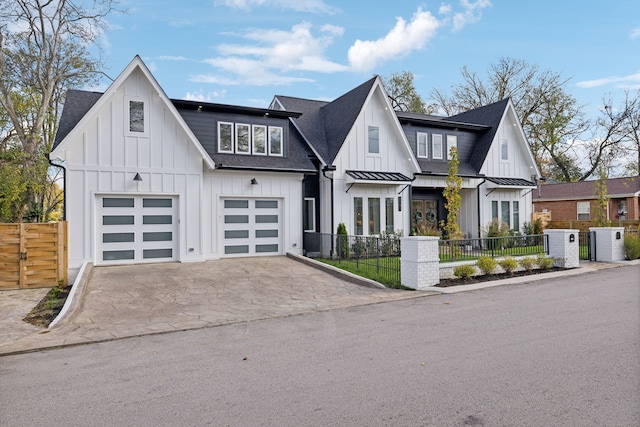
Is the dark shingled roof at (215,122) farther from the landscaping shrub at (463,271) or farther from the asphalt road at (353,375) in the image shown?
the asphalt road at (353,375)

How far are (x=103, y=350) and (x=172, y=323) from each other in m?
1.63

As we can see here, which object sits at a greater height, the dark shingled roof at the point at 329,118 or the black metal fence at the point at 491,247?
the dark shingled roof at the point at 329,118

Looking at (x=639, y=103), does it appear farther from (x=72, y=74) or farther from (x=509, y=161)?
(x=72, y=74)

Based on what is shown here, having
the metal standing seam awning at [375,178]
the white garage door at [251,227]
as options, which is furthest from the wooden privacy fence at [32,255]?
the metal standing seam awning at [375,178]

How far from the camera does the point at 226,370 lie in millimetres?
5316

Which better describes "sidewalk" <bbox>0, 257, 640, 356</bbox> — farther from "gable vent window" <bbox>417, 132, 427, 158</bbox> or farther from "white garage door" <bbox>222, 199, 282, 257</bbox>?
"gable vent window" <bbox>417, 132, 427, 158</bbox>

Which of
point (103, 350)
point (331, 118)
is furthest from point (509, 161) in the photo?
point (103, 350)

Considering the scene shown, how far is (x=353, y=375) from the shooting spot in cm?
503

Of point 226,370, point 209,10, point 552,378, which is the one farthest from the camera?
point 209,10

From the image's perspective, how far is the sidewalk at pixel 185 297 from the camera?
7543mm

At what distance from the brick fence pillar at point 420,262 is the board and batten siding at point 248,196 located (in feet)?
19.5

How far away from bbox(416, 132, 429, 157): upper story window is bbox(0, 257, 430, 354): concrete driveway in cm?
911

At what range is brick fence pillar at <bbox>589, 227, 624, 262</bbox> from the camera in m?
16.2

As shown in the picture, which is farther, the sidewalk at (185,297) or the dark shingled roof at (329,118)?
the dark shingled roof at (329,118)
